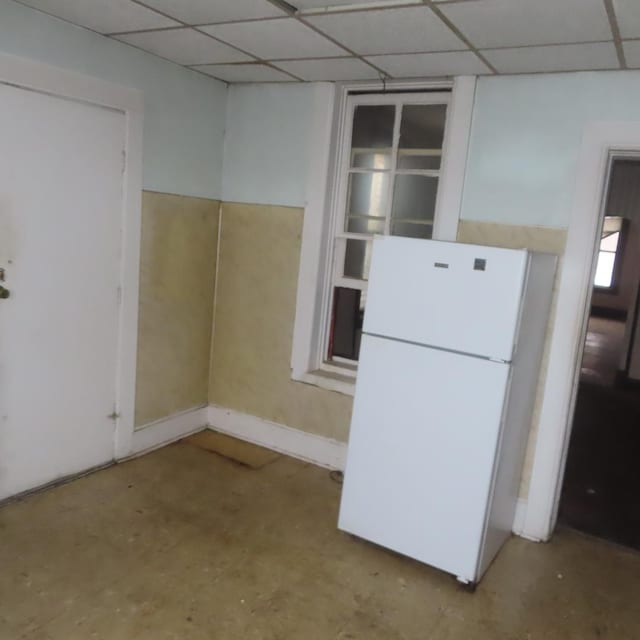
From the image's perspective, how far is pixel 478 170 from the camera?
3.17 m

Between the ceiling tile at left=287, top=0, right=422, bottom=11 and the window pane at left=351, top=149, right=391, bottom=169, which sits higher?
the ceiling tile at left=287, top=0, right=422, bottom=11

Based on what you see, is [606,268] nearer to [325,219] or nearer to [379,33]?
[325,219]

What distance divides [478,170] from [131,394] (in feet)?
7.99

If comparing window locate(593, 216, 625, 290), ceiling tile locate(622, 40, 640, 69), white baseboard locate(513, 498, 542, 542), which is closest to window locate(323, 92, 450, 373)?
ceiling tile locate(622, 40, 640, 69)

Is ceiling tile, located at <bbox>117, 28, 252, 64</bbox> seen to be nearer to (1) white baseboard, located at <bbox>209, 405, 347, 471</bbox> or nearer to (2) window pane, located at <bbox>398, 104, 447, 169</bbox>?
(2) window pane, located at <bbox>398, 104, 447, 169</bbox>

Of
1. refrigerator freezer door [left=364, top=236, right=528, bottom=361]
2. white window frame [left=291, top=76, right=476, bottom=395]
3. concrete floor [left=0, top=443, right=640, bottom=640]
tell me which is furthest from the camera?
white window frame [left=291, top=76, right=476, bottom=395]

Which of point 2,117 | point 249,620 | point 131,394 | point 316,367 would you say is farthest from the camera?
point 316,367

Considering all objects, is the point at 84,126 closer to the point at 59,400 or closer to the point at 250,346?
the point at 59,400

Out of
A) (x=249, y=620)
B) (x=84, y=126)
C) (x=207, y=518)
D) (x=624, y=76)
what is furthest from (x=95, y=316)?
(x=624, y=76)

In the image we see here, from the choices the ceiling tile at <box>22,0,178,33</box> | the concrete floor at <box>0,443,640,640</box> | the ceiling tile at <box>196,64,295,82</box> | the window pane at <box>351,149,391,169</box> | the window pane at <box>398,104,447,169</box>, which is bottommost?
the concrete floor at <box>0,443,640,640</box>

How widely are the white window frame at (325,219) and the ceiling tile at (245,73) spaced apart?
281 mm

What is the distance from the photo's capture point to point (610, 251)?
11.2 m

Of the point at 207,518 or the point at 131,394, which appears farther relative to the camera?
the point at 131,394

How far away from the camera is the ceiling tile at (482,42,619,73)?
2.50 m
